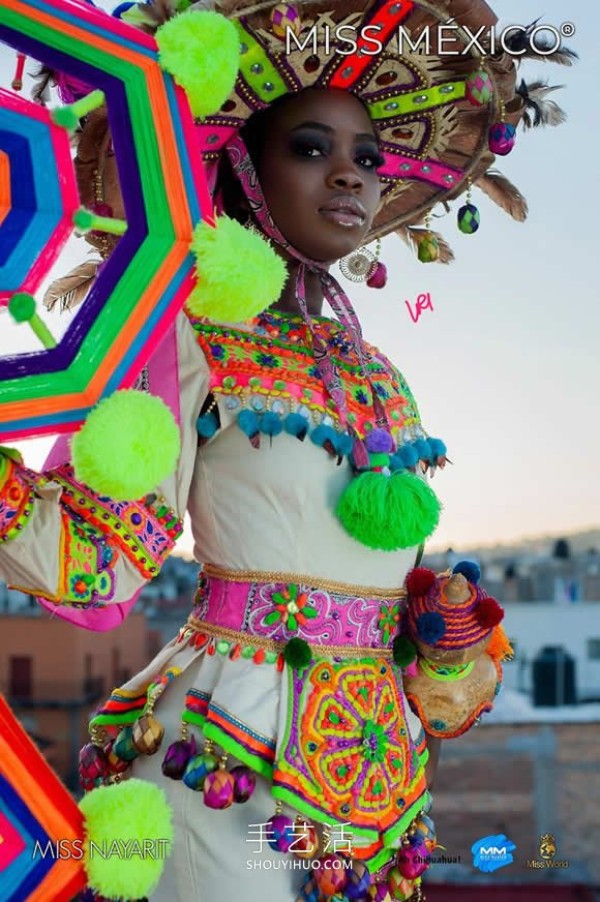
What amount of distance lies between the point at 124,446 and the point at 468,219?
1035mm

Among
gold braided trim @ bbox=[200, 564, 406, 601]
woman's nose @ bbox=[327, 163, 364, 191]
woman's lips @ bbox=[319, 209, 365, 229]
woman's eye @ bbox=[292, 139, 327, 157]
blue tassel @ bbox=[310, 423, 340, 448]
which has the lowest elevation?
gold braided trim @ bbox=[200, 564, 406, 601]

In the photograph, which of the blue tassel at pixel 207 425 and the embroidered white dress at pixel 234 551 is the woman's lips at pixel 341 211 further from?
the blue tassel at pixel 207 425

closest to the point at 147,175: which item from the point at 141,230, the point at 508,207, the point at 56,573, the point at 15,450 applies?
the point at 141,230

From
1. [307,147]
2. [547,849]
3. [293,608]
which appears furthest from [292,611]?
[547,849]

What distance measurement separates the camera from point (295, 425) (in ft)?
6.33

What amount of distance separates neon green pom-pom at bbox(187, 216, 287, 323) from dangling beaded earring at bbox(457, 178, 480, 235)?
70 cm

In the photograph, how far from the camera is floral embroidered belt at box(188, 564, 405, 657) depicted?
74.8 inches

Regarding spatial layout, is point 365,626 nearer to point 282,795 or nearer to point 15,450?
point 282,795

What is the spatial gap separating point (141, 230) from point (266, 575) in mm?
586

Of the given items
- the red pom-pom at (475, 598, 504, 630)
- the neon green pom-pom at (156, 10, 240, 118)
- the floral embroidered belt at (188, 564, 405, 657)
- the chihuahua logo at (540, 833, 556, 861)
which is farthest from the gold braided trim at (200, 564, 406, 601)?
the chihuahua logo at (540, 833, 556, 861)

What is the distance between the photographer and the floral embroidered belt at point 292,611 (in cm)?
190

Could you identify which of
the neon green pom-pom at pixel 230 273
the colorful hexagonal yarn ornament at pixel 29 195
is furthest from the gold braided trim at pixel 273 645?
the colorful hexagonal yarn ornament at pixel 29 195

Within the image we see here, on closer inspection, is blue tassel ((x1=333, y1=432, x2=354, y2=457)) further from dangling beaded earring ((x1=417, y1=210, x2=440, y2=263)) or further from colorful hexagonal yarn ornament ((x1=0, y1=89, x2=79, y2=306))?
dangling beaded earring ((x1=417, y1=210, x2=440, y2=263))

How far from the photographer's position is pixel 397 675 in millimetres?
2020
